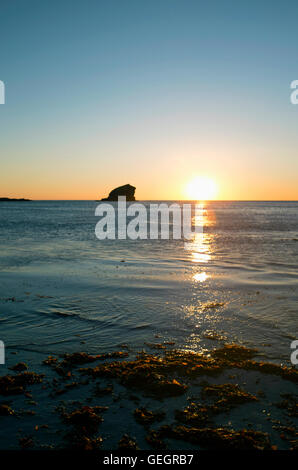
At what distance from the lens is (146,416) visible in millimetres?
5410

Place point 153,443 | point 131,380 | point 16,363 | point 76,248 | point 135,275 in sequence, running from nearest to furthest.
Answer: point 153,443 < point 131,380 < point 16,363 < point 135,275 < point 76,248

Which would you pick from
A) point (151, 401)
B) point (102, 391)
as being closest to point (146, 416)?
point (151, 401)

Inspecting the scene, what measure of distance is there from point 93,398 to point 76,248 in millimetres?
21385

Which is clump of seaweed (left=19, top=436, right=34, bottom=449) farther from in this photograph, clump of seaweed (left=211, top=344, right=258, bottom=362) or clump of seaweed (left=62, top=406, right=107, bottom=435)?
clump of seaweed (left=211, top=344, right=258, bottom=362)

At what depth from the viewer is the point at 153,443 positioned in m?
4.87

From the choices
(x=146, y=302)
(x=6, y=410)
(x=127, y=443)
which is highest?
(x=146, y=302)

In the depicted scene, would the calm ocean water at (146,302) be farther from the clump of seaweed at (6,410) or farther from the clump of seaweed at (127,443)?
the clump of seaweed at (127,443)

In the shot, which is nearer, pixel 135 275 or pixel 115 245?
pixel 135 275

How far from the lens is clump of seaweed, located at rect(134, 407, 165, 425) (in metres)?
5.32

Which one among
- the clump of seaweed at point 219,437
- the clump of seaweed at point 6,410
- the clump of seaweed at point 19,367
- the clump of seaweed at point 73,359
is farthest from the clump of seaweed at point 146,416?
the clump of seaweed at point 19,367

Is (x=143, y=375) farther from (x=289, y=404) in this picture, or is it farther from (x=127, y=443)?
(x=289, y=404)

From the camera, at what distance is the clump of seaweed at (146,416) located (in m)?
5.32
